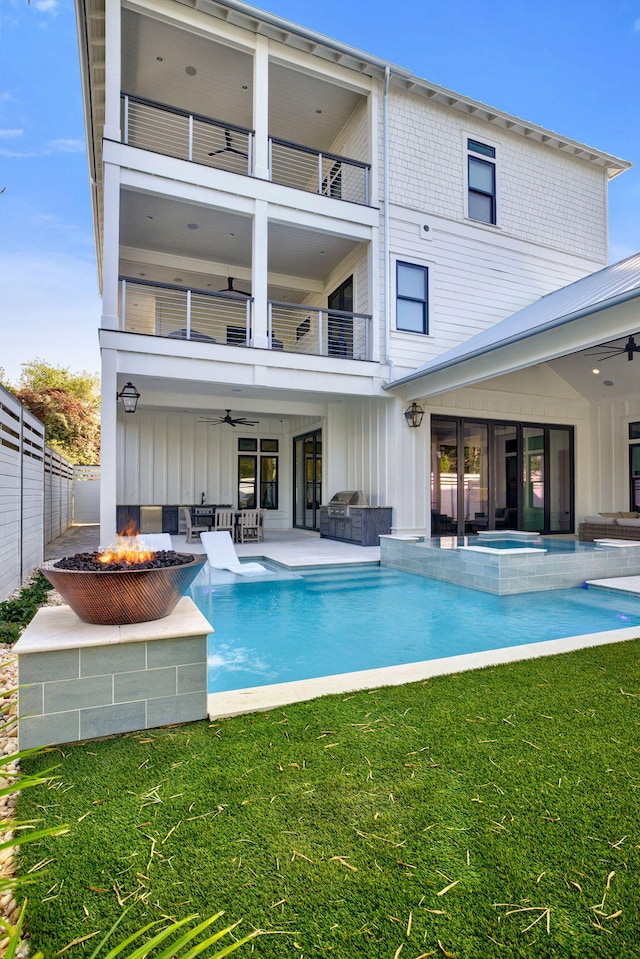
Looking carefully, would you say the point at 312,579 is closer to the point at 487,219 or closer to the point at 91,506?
the point at 487,219

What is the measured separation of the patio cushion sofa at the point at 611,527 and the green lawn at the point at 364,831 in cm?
851

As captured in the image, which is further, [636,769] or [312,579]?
[312,579]

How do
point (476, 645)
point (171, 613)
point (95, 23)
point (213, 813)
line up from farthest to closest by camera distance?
1. point (95, 23)
2. point (476, 645)
3. point (171, 613)
4. point (213, 813)

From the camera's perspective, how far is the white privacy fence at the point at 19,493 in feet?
16.5

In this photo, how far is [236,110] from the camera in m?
10.4

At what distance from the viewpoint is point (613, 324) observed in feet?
19.9

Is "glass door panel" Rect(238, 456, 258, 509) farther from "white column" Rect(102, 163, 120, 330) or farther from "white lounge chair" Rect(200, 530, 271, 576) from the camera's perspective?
"white column" Rect(102, 163, 120, 330)

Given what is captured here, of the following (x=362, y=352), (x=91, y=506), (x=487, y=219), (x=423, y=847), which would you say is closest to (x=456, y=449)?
(x=362, y=352)

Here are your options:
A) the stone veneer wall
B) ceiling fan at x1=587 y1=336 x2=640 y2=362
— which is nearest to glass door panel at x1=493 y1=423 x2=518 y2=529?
ceiling fan at x1=587 y1=336 x2=640 y2=362

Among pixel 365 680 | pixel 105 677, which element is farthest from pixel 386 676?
pixel 105 677

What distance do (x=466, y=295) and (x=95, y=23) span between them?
25.5 feet

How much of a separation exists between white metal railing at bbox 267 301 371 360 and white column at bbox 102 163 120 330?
250 centimetres

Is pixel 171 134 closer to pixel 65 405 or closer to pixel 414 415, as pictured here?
pixel 414 415

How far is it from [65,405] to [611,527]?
22.1 m
